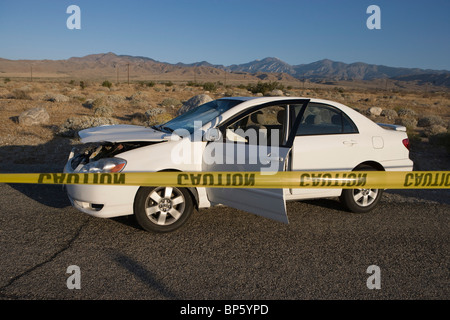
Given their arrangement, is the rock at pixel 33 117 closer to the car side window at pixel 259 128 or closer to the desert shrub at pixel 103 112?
the desert shrub at pixel 103 112

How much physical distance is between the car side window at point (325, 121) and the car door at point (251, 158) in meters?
0.36

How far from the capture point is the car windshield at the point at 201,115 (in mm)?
5117

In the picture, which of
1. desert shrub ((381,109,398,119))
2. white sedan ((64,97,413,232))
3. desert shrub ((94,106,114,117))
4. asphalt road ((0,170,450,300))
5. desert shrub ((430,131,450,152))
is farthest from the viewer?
desert shrub ((381,109,398,119))

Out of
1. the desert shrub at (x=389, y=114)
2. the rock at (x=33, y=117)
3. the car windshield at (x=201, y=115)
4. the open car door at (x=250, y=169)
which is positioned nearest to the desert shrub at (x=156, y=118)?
the rock at (x=33, y=117)

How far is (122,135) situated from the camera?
4.79m

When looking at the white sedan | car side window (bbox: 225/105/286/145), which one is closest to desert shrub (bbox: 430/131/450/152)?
the white sedan

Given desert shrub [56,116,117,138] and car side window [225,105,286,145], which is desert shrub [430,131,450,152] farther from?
desert shrub [56,116,117,138]

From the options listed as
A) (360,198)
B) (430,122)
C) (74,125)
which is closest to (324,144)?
(360,198)

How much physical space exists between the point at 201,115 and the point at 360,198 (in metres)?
2.54

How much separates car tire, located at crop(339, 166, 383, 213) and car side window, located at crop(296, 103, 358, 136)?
617mm

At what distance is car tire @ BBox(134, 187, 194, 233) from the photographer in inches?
176

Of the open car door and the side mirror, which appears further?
the side mirror
